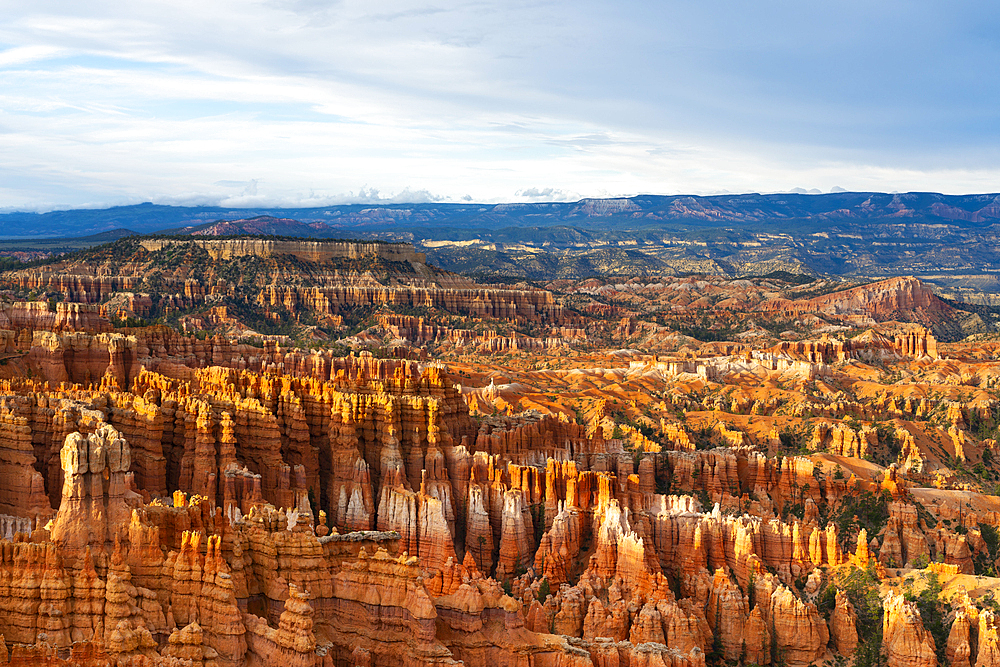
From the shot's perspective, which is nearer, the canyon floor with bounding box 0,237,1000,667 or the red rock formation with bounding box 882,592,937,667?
the canyon floor with bounding box 0,237,1000,667

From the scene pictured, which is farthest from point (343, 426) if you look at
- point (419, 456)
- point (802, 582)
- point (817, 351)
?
point (817, 351)

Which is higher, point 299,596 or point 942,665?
point 299,596

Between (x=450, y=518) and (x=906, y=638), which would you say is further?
(x=450, y=518)

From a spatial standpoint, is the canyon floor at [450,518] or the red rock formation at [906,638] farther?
the red rock formation at [906,638]

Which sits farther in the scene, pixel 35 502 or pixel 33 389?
pixel 33 389

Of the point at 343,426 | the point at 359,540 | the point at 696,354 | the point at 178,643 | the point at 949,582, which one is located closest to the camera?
the point at 178,643

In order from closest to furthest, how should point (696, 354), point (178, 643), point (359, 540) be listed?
point (178, 643) < point (359, 540) < point (696, 354)

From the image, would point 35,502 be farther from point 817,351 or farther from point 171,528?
point 817,351

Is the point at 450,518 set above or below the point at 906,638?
above
